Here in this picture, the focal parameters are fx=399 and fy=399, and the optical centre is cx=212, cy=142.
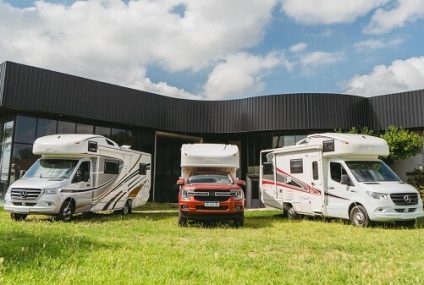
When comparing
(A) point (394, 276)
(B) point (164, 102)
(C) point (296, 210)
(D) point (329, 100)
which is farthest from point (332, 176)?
(B) point (164, 102)

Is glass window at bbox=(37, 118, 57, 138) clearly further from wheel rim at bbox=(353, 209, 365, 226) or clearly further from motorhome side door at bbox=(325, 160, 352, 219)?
wheel rim at bbox=(353, 209, 365, 226)

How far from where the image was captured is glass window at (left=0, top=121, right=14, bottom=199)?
65.1 feet

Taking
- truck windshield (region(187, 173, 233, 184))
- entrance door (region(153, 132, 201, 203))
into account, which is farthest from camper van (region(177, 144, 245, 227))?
entrance door (region(153, 132, 201, 203))

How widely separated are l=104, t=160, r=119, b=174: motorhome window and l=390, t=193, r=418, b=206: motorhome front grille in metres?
10.2

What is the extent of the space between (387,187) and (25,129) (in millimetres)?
17065

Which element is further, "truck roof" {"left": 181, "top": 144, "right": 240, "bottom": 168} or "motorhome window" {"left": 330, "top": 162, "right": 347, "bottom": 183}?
"truck roof" {"left": 181, "top": 144, "right": 240, "bottom": 168}

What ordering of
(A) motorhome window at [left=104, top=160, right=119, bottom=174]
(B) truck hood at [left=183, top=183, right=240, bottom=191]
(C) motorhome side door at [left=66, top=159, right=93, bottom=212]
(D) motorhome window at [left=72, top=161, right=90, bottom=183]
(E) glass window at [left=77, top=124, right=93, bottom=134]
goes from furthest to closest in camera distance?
(E) glass window at [left=77, top=124, right=93, bottom=134]
(A) motorhome window at [left=104, top=160, right=119, bottom=174]
(D) motorhome window at [left=72, top=161, right=90, bottom=183]
(C) motorhome side door at [left=66, top=159, right=93, bottom=212]
(B) truck hood at [left=183, top=183, right=240, bottom=191]

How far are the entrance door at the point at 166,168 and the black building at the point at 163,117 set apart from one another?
7 centimetres

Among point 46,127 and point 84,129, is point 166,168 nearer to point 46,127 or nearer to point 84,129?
point 84,129

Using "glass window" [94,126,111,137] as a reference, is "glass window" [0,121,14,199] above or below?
below

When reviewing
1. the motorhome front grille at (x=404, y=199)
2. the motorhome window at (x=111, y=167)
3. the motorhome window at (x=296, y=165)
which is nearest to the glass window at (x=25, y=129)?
the motorhome window at (x=111, y=167)

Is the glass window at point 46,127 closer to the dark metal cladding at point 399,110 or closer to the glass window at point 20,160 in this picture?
the glass window at point 20,160

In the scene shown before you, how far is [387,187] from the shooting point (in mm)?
12297

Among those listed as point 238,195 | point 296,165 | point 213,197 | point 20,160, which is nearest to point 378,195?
point 296,165
